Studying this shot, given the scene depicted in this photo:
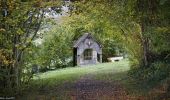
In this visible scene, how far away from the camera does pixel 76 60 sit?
3834cm

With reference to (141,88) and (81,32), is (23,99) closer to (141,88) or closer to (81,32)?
(141,88)

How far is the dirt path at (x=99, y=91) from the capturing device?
14.3 metres

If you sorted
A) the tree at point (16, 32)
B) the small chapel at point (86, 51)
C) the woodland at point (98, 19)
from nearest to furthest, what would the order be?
the woodland at point (98, 19), the tree at point (16, 32), the small chapel at point (86, 51)

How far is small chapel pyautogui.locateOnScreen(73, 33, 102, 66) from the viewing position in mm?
38188

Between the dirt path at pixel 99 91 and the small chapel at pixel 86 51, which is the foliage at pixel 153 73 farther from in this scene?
the small chapel at pixel 86 51

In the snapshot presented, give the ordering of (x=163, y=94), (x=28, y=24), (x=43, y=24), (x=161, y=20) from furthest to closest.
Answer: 1. (x=43, y=24)
2. (x=28, y=24)
3. (x=163, y=94)
4. (x=161, y=20)

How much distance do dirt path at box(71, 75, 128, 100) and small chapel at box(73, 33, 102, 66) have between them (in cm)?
1965

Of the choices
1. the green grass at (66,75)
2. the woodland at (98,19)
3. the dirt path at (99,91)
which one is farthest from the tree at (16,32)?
the dirt path at (99,91)

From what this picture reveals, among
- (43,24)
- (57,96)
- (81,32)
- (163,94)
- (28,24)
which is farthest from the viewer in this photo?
(81,32)

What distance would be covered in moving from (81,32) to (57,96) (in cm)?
2459

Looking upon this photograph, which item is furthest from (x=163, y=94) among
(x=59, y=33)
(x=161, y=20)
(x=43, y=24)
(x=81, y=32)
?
(x=81, y=32)

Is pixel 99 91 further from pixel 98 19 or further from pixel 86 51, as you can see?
pixel 86 51

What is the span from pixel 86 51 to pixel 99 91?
24.1 m

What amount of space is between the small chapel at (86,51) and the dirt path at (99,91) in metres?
19.7
